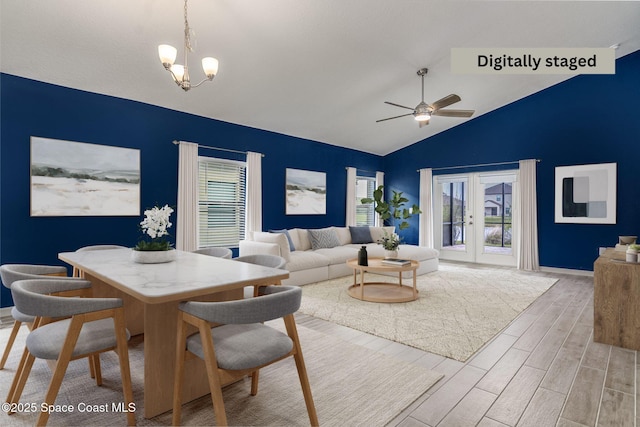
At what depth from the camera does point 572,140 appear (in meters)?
5.86

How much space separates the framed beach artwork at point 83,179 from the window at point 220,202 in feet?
3.30

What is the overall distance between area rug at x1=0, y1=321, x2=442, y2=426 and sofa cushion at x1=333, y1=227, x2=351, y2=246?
4.02m

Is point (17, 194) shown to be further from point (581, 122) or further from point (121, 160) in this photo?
point (581, 122)

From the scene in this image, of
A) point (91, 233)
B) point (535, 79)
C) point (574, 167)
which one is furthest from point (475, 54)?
point (91, 233)

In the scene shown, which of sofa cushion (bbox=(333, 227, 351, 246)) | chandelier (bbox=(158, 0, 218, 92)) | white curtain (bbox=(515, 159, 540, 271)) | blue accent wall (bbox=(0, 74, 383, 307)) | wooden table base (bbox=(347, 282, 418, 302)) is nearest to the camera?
chandelier (bbox=(158, 0, 218, 92))

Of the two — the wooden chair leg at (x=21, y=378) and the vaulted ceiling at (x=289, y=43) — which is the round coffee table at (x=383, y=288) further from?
the wooden chair leg at (x=21, y=378)

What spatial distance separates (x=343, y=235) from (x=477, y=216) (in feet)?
10.2

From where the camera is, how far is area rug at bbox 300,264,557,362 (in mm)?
2949

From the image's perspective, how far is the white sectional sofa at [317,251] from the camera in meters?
4.80

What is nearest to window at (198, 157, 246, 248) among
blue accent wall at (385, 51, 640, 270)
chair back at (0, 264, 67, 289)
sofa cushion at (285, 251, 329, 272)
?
sofa cushion at (285, 251, 329, 272)

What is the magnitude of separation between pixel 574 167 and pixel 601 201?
0.72 metres

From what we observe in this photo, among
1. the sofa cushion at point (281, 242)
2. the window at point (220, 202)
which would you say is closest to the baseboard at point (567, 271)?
the sofa cushion at point (281, 242)

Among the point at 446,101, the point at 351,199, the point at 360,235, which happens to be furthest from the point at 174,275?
the point at 351,199

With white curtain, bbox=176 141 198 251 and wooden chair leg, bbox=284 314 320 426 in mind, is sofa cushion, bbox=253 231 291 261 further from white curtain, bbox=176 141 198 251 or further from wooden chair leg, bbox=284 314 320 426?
wooden chair leg, bbox=284 314 320 426
